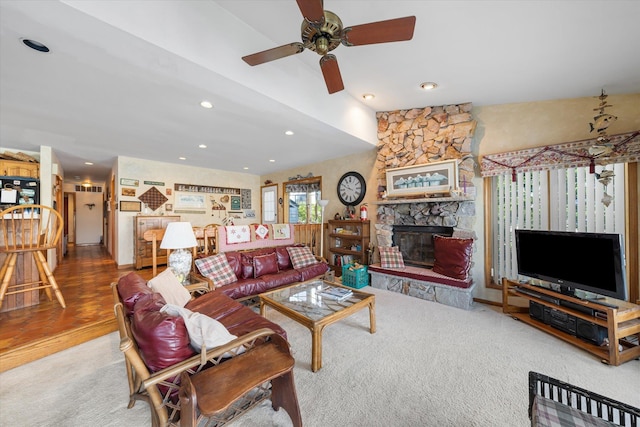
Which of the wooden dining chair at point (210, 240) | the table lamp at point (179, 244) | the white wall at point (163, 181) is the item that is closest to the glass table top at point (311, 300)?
the table lamp at point (179, 244)

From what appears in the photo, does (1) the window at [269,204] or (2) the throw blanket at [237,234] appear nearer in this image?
(2) the throw blanket at [237,234]

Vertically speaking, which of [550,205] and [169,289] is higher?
[550,205]

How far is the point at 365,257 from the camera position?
4465 millimetres

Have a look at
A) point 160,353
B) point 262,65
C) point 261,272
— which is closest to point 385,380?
point 160,353

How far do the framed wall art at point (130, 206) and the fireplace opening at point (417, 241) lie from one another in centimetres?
561

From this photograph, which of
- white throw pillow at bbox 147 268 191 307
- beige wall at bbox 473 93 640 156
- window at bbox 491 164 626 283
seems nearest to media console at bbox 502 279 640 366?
window at bbox 491 164 626 283

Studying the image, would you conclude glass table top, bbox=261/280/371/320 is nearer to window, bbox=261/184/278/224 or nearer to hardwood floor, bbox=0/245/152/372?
hardwood floor, bbox=0/245/152/372

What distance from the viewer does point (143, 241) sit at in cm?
491

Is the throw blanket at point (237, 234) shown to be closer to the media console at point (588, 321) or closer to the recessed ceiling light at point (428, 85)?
the recessed ceiling light at point (428, 85)

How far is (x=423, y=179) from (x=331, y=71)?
2.54 m

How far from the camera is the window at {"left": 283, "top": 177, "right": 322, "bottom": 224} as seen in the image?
19.2ft

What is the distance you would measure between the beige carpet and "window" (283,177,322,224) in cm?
360

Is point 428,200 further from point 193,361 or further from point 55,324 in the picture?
point 55,324

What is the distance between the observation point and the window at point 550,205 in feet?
8.64
